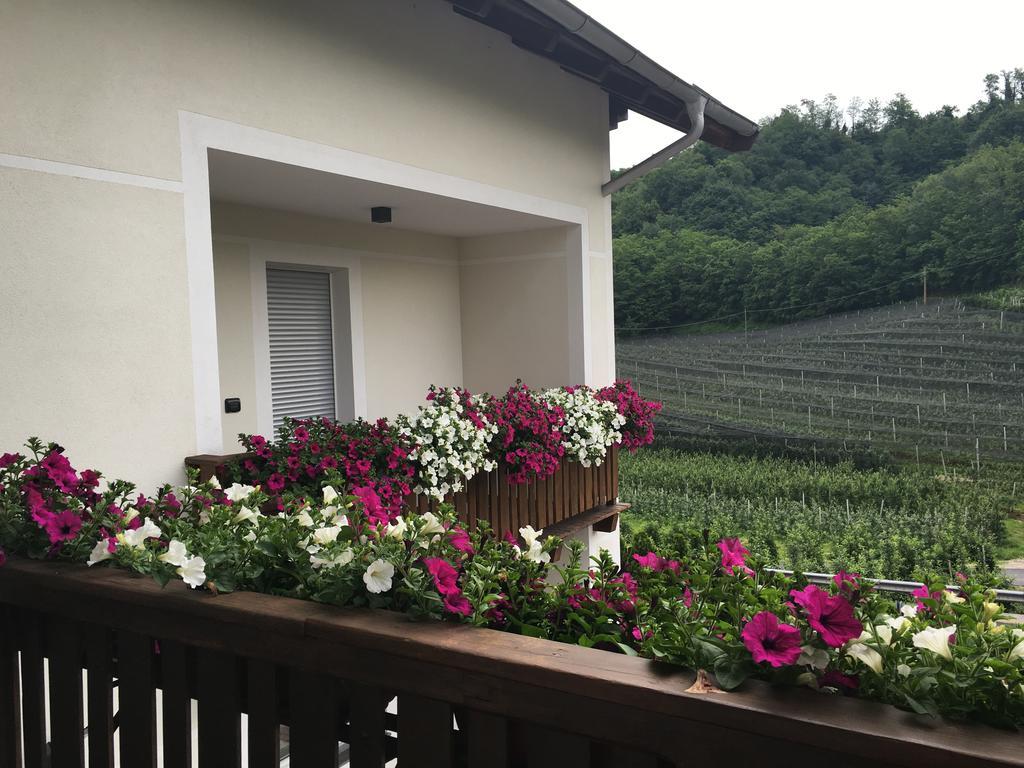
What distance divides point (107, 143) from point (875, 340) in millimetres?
19512

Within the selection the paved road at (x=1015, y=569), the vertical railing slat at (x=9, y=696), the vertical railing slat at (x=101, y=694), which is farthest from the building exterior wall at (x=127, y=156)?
the paved road at (x=1015, y=569)

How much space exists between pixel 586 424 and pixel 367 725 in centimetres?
486

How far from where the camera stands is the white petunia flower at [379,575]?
1.66 metres

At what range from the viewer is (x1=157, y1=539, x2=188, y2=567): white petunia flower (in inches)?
72.0

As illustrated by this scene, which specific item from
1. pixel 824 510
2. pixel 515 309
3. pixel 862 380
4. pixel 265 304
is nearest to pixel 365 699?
pixel 265 304

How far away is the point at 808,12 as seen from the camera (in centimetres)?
3378

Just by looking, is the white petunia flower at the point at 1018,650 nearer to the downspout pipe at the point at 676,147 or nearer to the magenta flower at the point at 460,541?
the magenta flower at the point at 460,541

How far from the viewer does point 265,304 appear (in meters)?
6.27

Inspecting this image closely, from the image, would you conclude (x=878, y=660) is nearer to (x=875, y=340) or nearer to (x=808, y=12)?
(x=875, y=340)

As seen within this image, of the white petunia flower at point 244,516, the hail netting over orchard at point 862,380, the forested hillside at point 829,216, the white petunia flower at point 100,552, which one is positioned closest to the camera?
the white petunia flower at point 100,552

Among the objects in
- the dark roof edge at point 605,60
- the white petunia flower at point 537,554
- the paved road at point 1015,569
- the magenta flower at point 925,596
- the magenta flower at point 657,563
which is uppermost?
the dark roof edge at point 605,60

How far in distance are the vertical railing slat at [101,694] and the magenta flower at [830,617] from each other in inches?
61.5

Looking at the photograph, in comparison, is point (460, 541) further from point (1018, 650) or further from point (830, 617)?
point (1018, 650)

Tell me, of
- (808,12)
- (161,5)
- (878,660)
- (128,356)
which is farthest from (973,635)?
(808,12)
